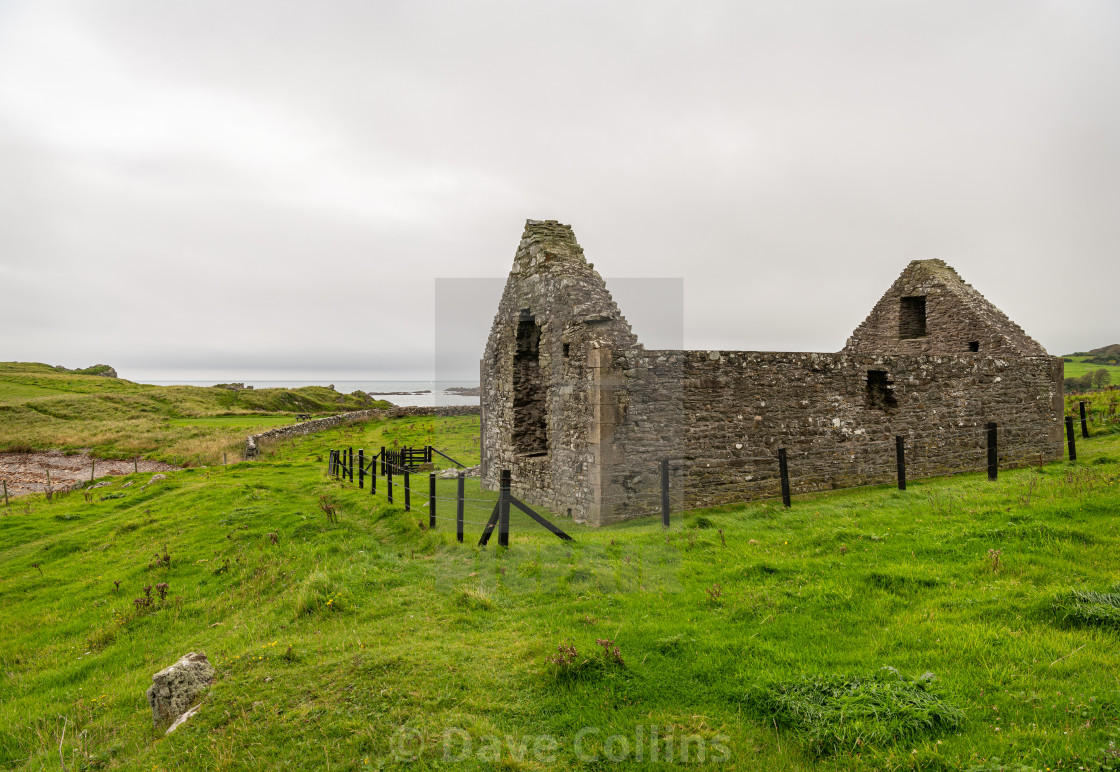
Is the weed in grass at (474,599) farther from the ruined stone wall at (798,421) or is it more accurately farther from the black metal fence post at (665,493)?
the ruined stone wall at (798,421)

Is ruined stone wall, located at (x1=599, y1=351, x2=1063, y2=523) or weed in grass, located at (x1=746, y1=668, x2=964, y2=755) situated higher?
ruined stone wall, located at (x1=599, y1=351, x2=1063, y2=523)

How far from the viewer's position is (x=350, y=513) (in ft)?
42.0

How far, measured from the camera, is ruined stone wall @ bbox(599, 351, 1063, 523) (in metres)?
10.9

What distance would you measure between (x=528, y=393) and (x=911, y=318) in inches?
593

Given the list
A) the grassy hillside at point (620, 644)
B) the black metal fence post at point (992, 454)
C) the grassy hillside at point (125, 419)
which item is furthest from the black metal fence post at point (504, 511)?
the grassy hillside at point (125, 419)

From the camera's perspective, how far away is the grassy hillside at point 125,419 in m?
29.1

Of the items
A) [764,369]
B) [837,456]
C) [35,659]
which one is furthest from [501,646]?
[837,456]

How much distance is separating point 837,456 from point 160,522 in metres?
16.5

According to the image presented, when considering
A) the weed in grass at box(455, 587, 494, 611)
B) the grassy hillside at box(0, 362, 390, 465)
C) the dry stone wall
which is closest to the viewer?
the weed in grass at box(455, 587, 494, 611)

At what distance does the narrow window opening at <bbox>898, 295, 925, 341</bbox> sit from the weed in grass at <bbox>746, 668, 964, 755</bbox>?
1855 centimetres

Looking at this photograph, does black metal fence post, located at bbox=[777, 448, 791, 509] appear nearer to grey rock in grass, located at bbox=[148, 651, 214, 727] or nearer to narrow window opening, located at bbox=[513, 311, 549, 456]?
narrow window opening, located at bbox=[513, 311, 549, 456]

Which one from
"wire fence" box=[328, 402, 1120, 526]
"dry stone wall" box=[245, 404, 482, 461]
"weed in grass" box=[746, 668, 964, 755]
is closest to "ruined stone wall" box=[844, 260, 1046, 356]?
"wire fence" box=[328, 402, 1120, 526]

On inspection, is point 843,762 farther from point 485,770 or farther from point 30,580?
point 30,580

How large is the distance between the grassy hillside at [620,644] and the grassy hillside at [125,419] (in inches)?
840
